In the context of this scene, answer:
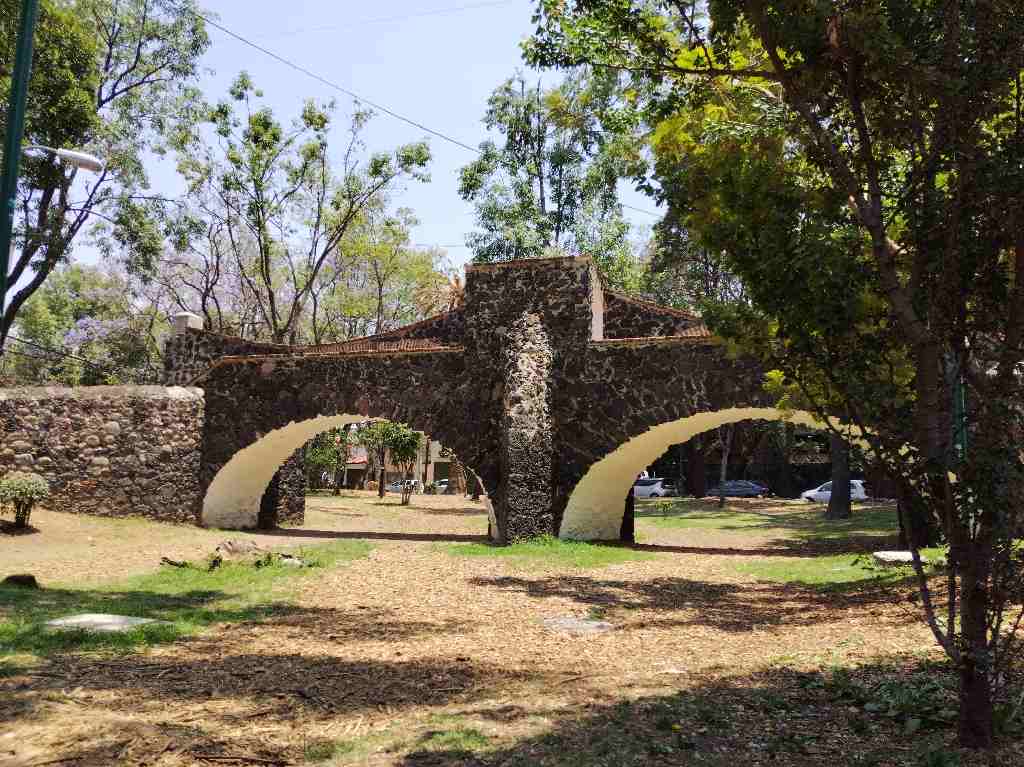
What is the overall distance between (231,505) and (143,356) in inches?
757

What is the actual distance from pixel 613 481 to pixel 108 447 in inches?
378

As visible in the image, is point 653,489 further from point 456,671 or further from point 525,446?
point 456,671

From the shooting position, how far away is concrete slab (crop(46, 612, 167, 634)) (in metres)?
6.54

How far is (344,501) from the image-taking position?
2856cm

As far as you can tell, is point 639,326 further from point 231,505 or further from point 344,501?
point 344,501

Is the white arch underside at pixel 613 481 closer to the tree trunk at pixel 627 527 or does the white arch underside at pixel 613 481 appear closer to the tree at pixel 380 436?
the tree trunk at pixel 627 527

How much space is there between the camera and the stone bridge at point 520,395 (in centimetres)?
1377

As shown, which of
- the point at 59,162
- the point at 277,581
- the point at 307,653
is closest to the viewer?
the point at 307,653

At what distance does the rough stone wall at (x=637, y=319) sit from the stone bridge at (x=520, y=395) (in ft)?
0.20

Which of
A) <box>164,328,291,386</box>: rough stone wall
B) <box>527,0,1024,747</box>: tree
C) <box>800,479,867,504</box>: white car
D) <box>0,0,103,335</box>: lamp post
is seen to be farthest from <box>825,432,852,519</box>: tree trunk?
<box>0,0,103,335</box>: lamp post

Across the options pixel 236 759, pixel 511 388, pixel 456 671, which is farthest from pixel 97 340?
pixel 236 759

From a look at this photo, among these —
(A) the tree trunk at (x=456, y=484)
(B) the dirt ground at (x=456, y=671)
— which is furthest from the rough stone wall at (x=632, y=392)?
(A) the tree trunk at (x=456, y=484)

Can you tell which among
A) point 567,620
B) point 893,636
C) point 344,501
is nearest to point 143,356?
point 344,501

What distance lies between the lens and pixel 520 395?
13.8m
